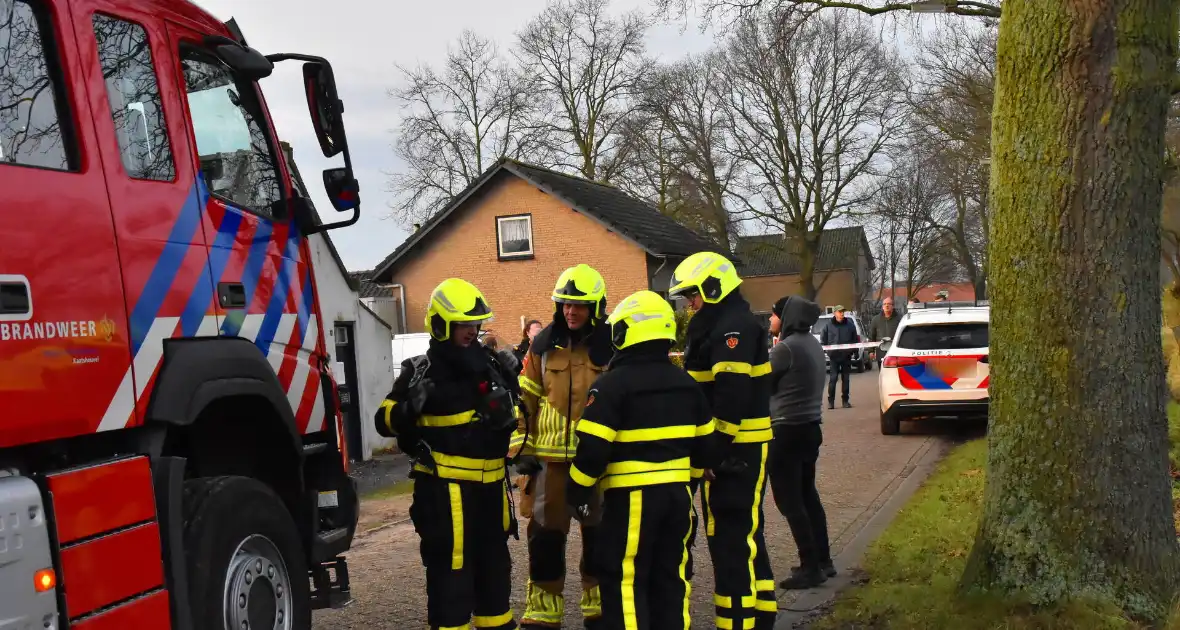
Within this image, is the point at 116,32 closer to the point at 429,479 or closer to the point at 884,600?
the point at 429,479

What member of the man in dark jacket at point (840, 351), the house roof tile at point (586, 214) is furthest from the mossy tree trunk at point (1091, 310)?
the house roof tile at point (586, 214)

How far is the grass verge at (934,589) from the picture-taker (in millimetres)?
4574

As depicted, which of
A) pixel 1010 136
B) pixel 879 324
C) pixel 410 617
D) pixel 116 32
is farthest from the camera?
pixel 879 324

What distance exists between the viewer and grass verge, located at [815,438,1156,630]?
15.0 feet

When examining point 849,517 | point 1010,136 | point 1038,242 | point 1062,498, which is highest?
point 1010,136

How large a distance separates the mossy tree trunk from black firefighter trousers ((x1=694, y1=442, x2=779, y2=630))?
1153 millimetres

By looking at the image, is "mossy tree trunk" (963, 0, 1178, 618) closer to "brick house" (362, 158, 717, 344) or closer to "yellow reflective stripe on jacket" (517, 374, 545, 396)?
"yellow reflective stripe on jacket" (517, 374, 545, 396)

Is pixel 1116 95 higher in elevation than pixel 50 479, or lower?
higher

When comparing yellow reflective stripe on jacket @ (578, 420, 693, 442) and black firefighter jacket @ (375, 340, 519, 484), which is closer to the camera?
yellow reflective stripe on jacket @ (578, 420, 693, 442)

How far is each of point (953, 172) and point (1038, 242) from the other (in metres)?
27.6

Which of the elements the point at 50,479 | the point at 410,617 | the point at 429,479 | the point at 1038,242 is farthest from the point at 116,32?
the point at 1038,242

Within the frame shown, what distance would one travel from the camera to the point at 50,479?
10.1 feet

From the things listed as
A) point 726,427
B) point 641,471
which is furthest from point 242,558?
point 726,427

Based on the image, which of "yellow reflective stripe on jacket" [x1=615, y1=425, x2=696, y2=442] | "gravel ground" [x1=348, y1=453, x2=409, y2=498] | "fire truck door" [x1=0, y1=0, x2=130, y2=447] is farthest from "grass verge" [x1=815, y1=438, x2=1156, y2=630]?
"gravel ground" [x1=348, y1=453, x2=409, y2=498]
